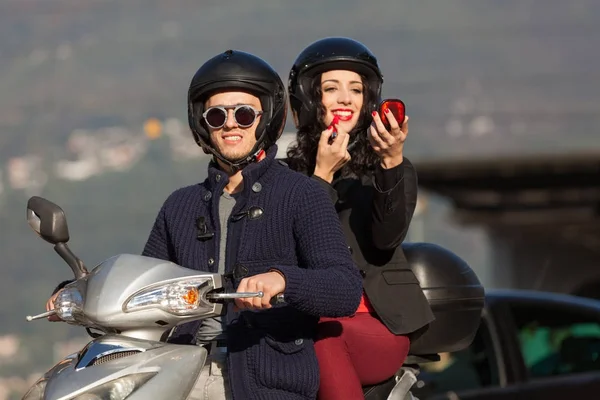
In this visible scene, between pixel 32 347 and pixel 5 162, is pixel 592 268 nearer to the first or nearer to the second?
pixel 5 162

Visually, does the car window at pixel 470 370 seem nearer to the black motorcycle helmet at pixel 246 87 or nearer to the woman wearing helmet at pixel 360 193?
the woman wearing helmet at pixel 360 193

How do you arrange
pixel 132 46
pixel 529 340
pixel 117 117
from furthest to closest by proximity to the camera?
1. pixel 132 46
2. pixel 117 117
3. pixel 529 340

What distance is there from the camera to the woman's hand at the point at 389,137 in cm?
388

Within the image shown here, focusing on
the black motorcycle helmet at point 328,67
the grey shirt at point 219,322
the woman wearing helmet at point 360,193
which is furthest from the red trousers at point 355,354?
the black motorcycle helmet at point 328,67

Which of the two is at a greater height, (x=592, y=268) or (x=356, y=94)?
(x=356, y=94)

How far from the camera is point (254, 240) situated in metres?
3.58

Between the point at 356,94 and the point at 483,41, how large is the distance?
2888cm

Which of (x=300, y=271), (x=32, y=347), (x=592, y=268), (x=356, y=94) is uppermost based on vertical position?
(x=356, y=94)

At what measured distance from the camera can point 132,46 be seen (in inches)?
1172

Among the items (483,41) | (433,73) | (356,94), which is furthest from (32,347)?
(483,41)

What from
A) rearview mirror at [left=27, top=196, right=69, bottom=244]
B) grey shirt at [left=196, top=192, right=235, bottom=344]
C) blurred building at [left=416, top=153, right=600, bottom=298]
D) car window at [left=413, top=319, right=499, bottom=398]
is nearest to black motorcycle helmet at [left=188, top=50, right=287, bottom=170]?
grey shirt at [left=196, top=192, right=235, bottom=344]

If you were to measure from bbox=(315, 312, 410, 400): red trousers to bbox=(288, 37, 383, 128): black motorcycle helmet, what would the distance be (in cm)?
87

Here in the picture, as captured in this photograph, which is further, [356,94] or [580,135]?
[580,135]

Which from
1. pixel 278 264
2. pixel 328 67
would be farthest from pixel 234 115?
pixel 328 67
